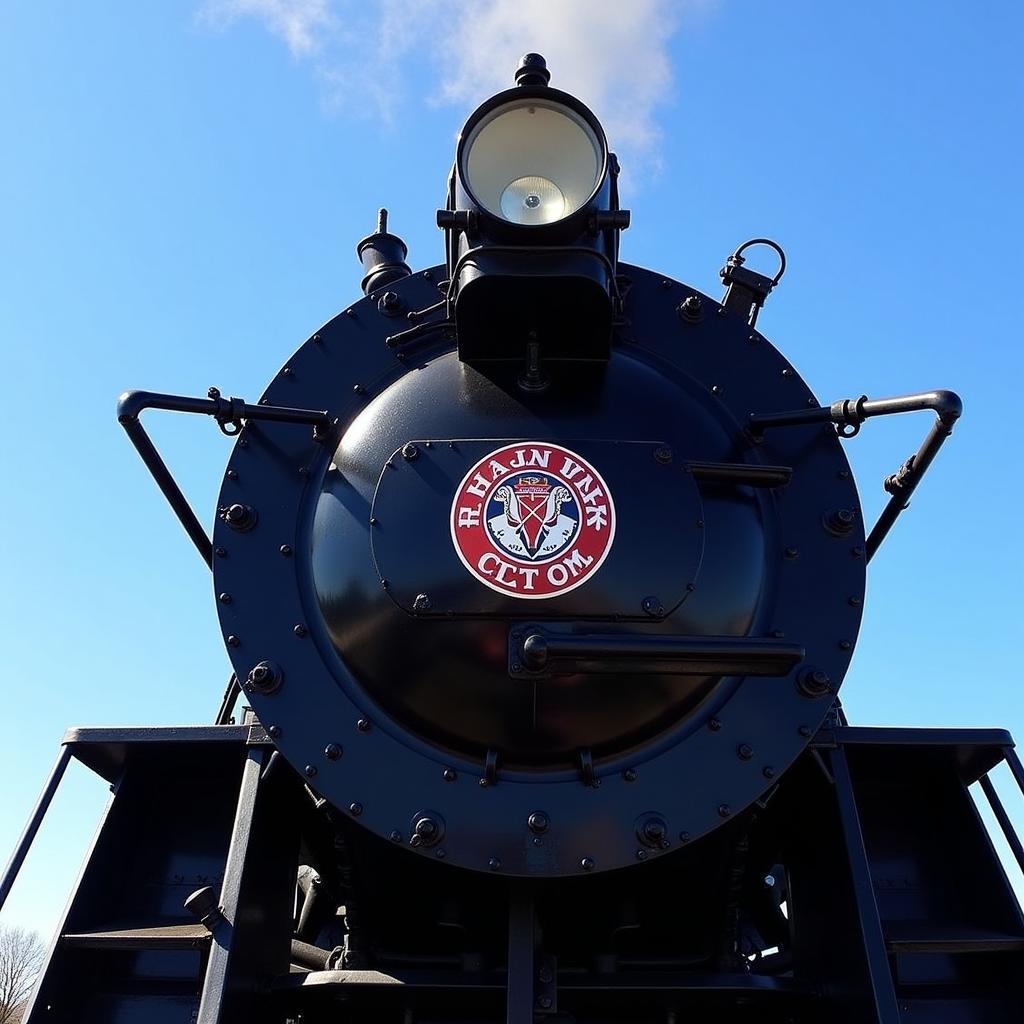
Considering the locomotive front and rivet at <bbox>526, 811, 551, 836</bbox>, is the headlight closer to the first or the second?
the locomotive front

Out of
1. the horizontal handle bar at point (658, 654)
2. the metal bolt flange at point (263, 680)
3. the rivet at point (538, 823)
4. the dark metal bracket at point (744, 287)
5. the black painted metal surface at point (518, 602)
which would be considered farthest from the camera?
the dark metal bracket at point (744, 287)

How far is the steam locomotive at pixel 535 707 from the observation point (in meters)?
2.84

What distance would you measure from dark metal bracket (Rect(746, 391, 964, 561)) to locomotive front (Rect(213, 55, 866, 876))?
3.0 inches

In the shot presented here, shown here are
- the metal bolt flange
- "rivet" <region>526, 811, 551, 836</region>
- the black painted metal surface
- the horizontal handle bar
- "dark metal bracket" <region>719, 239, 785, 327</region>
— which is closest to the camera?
the horizontal handle bar

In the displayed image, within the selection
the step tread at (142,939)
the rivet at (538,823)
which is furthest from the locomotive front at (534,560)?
the step tread at (142,939)

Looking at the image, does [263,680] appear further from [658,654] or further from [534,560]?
[658,654]

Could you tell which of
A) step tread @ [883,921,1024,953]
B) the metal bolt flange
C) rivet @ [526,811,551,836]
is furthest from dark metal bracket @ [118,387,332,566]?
step tread @ [883,921,1024,953]

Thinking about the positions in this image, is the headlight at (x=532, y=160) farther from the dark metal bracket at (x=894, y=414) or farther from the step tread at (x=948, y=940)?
the step tread at (x=948, y=940)

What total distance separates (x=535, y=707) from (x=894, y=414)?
1515mm

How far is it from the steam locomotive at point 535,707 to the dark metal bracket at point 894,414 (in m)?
0.01

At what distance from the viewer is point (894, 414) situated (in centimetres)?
324

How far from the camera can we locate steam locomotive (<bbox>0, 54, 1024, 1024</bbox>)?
2836 millimetres

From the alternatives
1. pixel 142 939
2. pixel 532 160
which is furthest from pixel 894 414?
pixel 142 939

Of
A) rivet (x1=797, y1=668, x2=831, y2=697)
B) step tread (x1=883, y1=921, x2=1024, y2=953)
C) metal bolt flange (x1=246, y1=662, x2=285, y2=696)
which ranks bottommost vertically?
step tread (x1=883, y1=921, x2=1024, y2=953)
